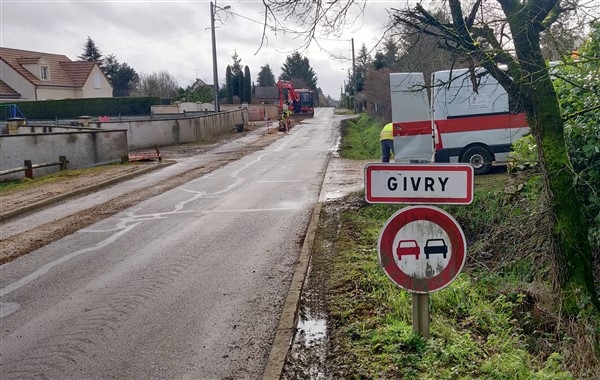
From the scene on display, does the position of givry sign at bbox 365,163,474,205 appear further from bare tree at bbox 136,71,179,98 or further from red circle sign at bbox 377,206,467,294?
bare tree at bbox 136,71,179,98

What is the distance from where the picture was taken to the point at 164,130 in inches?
1233

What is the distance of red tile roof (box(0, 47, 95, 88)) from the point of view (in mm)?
61125

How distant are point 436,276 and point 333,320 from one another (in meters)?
1.57

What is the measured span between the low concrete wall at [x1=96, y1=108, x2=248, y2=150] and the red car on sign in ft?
85.5

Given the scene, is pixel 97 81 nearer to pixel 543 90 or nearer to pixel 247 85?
pixel 247 85

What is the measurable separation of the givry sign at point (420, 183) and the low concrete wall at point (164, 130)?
25997 millimetres

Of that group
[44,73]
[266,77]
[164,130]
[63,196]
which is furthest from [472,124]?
[266,77]

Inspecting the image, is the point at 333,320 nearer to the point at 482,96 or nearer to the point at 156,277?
the point at 156,277

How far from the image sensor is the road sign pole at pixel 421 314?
489 cm

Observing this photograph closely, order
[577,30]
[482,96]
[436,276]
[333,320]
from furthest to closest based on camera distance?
1. [482,96]
2. [577,30]
3. [333,320]
4. [436,276]

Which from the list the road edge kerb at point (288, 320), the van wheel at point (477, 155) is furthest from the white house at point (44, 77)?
the road edge kerb at point (288, 320)

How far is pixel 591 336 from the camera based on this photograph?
5727mm

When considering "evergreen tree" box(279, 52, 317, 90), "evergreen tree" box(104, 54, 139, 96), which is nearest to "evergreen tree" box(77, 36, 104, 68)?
"evergreen tree" box(104, 54, 139, 96)

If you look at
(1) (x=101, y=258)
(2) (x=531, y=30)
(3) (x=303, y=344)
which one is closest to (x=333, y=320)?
(3) (x=303, y=344)
